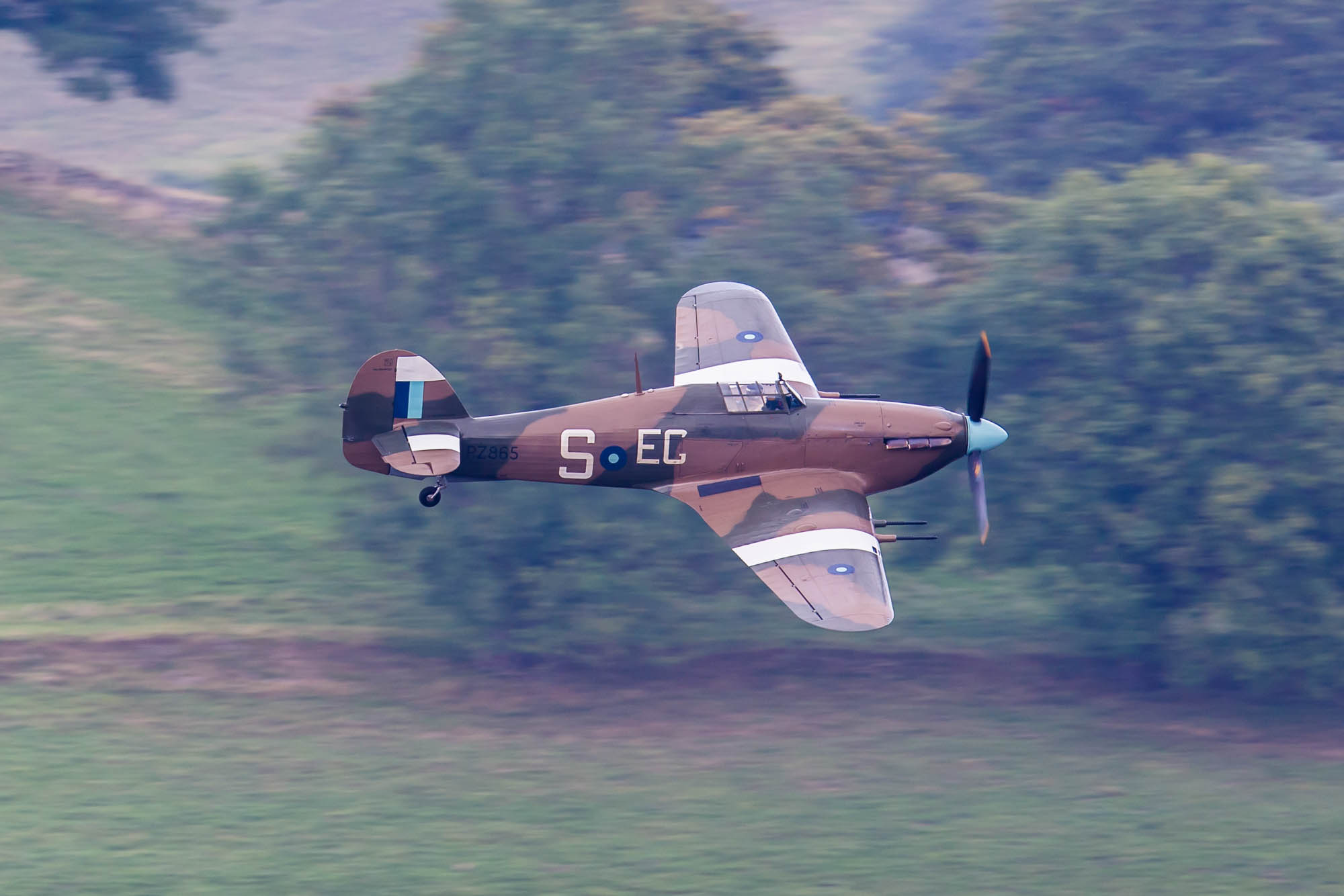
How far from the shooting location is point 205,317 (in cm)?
4203

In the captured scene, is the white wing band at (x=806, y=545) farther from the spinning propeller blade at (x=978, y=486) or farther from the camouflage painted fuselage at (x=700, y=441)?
the spinning propeller blade at (x=978, y=486)

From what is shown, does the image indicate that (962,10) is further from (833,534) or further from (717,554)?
(833,534)

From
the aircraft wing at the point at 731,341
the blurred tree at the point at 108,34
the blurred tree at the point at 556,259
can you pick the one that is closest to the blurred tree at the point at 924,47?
the blurred tree at the point at 108,34

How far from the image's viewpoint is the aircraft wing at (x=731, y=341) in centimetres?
2384

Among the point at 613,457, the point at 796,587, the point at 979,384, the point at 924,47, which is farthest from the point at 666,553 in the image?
the point at 924,47

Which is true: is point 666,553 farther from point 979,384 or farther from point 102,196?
point 102,196

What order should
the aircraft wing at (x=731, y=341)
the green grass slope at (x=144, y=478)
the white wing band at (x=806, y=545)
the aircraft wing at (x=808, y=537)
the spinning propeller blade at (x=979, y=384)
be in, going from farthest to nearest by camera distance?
the green grass slope at (x=144, y=478), the aircraft wing at (x=731, y=341), the spinning propeller blade at (x=979, y=384), the white wing band at (x=806, y=545), the aircraft wing at (x=808, y=537)

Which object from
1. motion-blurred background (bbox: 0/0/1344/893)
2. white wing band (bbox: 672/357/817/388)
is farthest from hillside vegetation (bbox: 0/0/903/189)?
white wing band (bbox: 672/357/817/388)

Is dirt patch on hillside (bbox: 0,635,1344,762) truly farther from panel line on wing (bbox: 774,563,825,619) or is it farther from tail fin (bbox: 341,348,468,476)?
panel line on wing (bbox: 774,563,825,619)

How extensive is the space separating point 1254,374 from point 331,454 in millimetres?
20412

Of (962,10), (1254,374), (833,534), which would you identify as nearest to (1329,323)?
(1254,374)

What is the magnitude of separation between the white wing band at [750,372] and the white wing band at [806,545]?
145 inches

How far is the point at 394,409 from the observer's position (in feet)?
71.2

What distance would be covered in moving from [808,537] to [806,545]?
6.3 inches
